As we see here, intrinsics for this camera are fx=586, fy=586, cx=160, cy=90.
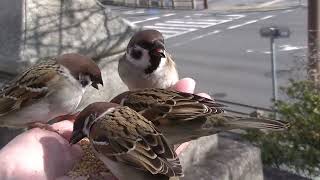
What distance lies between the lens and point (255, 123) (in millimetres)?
2348

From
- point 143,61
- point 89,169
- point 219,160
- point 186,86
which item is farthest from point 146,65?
point 219,160

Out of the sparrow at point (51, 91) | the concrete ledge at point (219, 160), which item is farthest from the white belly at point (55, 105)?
the concrete ledge at point (219, 160)

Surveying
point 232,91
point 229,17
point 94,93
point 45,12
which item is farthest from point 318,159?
point 229,17

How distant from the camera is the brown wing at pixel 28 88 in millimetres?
2672

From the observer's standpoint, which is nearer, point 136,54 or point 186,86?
point 186,86

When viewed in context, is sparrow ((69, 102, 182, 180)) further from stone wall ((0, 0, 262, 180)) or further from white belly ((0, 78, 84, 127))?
stone wall ((0, 0, 262, 180))

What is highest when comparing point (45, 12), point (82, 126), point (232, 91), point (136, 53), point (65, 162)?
point (45, 12)

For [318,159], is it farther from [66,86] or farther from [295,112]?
[66,86]

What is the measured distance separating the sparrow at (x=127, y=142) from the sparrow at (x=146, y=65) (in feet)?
2.14

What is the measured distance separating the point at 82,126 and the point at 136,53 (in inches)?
31.0

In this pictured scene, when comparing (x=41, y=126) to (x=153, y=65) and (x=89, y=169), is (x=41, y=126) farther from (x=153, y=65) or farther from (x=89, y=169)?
(x=153, y=65)

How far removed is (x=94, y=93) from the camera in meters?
3.56

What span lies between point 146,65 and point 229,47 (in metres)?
11.9

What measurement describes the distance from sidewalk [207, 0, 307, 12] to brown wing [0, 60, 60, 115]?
18220mm
